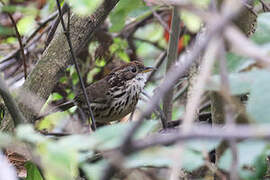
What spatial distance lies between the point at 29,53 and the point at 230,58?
3290mm

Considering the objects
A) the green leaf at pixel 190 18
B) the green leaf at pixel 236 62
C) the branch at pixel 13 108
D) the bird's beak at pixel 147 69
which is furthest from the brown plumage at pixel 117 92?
the green leaf at pixel 236 62

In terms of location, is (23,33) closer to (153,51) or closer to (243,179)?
(153,51)

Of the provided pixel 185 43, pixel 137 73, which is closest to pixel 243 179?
pixel 137 73

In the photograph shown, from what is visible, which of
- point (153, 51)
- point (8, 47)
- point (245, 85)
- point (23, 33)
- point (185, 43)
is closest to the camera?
point (245, 85)

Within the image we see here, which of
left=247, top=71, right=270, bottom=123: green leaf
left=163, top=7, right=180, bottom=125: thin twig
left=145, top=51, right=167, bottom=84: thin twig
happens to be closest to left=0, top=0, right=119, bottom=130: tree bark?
left=163, top=7, right=180, bottom=125: thin twig

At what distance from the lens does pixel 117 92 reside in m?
4.46

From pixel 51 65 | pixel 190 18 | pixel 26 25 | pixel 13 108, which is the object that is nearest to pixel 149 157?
pixel 190 18

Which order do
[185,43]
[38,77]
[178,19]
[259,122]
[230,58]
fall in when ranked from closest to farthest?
1. [259,122]
2. [230,58]
3. [38,77]
4. [178,19]
5. [185,43]

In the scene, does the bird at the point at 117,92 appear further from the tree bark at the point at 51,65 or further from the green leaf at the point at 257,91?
the green leaf at the point at 257,91

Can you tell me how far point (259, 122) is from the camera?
3.28ft

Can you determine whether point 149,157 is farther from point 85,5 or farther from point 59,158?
point 85,5

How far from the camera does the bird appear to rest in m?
4.28

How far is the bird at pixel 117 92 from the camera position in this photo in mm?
4281

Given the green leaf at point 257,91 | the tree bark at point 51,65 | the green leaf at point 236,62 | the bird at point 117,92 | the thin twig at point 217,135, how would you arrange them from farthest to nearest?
the bird at point 117,92, the tree bark at point 51,65, the green leaf at point 236,62, the green leaf at point 257,91, the thin twig at point 217,135
